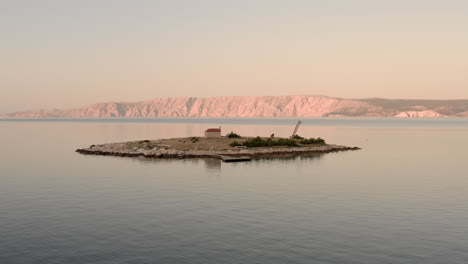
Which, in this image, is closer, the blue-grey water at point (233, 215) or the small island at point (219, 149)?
the blue-grey water at point (233, 215)

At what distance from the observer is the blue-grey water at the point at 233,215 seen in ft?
80.0

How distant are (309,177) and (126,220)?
29.0 m

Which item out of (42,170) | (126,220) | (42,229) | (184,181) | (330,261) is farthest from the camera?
(42,170)

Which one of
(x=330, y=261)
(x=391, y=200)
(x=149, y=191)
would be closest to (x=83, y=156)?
(x=149, y=191)

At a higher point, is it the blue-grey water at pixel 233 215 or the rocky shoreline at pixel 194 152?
the rocky shoreline at pixel 194 152

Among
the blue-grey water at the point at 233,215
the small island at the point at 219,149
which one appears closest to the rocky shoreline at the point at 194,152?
the small island at the point at 219,149

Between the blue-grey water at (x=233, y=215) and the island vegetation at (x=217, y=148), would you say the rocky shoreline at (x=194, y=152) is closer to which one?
the island vegetation at (x=217, y=148)

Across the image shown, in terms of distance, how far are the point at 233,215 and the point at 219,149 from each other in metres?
54.9

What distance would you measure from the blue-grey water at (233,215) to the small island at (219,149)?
698 inches

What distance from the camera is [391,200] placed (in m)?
39.4

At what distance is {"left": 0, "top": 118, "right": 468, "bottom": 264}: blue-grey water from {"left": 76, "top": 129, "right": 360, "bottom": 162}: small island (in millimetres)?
17718

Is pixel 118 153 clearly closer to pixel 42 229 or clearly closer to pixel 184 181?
pixel 184 181

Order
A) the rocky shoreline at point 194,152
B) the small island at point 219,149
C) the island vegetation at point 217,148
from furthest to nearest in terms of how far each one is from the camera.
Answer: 1. the island vegetation at point 217,148
2. the small island at point 219,149
3. the rocky shoreline at point 194,152

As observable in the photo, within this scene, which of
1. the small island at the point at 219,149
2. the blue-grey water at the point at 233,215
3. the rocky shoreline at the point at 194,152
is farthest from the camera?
the small island at the point at 219,149
